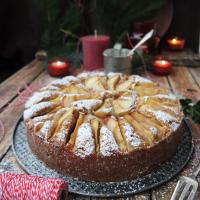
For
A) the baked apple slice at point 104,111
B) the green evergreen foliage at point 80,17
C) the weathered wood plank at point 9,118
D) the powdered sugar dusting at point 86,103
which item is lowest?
the weathered wood plank at point 9,118

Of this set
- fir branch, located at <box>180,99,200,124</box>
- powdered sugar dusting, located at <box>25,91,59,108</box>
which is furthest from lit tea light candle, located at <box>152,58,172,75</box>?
powdered sugar dusting, located at <box>25,91,59,108</box>

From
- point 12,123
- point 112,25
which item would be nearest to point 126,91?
point 12,123

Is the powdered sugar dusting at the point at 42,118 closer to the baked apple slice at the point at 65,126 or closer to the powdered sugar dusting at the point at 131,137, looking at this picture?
the baked apple slice at the point at 65,126

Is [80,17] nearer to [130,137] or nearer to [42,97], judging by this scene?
[42,97]

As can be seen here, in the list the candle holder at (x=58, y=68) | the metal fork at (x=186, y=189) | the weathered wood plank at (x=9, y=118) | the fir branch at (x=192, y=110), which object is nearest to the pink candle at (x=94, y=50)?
the candle holder at (x=58, y=68)

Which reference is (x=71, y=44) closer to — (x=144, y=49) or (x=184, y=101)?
(x=144, y=49)

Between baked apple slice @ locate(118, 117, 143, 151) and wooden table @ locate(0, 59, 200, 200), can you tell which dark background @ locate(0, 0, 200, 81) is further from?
baked apple slice @ locate(118, 117, 143, 151)
